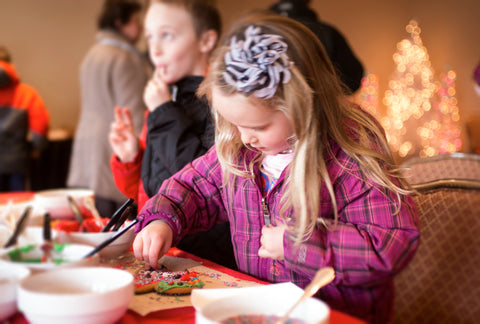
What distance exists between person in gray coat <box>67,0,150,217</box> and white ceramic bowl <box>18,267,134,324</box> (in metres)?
2.17

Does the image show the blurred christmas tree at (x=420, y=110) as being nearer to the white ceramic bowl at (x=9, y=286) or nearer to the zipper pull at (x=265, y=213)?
the zipper pull at (x=265, y=213)

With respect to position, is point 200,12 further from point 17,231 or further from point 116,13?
point 116,13

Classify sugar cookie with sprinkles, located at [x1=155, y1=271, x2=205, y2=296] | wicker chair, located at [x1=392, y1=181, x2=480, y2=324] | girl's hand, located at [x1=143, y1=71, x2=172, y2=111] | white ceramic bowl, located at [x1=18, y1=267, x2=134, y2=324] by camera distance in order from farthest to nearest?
girl's hand, located at [x1=143, y1=71, x2=172, y2=111] → wicker chair, located at [x1=392, y1=181, x2=480, y2=324] → sugar cookie with sprinkles, located at [x1=155, y1=271, x2=205, y2=296] → white ceramic bowl, located at [x1=18, y1=267, x2=134, y2=324]

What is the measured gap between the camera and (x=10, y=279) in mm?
646

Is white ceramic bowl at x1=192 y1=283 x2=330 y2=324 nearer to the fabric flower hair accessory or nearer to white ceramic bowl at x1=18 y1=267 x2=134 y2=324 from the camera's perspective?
white ceramic bowl at x1=18 y1=267 x2=134 y2=324

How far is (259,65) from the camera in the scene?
899mm

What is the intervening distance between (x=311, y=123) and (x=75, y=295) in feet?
1.85

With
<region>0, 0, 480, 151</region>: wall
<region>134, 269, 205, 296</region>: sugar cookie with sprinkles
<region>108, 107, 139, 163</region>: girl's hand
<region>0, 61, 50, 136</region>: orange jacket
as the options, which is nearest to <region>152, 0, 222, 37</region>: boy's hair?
<region>108, 107, 139, 163</region>: girl's hand

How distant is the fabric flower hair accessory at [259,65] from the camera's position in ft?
2.96

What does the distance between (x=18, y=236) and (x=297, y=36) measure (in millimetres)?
620

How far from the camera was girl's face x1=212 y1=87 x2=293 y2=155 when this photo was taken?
3.12 ft

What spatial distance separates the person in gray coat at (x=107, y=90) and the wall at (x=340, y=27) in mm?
2704

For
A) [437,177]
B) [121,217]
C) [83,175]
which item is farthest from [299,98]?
[83,175]

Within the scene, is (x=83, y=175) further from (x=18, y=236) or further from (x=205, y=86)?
(x=18, y=236)
